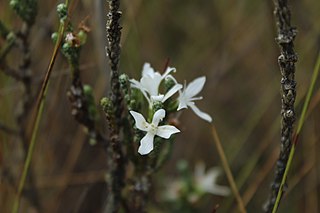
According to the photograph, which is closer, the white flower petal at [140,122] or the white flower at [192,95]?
the white flower petal at [140,122]

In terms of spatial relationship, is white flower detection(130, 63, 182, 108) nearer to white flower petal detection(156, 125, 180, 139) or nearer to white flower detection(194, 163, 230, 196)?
white flower petal detection(156, 125, 180, 139)

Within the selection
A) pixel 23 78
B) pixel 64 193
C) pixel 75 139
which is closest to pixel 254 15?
pixel 75 139

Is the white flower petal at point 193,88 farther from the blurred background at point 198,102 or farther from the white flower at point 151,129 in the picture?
the blurred background at point 198,102

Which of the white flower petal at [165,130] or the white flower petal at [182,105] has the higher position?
the white flower petal at [182,105]

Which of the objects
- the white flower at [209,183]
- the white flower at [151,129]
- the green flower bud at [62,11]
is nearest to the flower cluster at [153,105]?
the white flower at [151,129]

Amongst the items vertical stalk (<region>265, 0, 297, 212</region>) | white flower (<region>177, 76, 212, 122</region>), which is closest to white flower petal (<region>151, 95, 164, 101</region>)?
white flower (<region>177, 76, 212, 122</region>)

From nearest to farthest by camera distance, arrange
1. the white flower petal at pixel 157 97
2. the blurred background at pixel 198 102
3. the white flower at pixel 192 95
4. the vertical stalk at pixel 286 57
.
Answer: the vertical stalk at pixel 286 57
the white flower petal at pixel 157 97
the white flower at pixel 192 95
the blurred background at pixel 198 102

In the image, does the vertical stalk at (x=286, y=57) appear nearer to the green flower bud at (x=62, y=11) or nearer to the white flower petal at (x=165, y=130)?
the white flower petal at (x=165, y=130)

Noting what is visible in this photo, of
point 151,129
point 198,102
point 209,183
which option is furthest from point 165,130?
point 198,102

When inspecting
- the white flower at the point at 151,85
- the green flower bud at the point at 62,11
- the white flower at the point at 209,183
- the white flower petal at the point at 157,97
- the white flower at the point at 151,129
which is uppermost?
the green flower bud at the point at 62,11

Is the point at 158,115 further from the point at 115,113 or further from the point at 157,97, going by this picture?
the point at 115,113

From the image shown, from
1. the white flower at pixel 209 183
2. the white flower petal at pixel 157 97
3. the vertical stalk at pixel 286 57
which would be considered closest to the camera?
the vertical stalk at pixel 286 57
